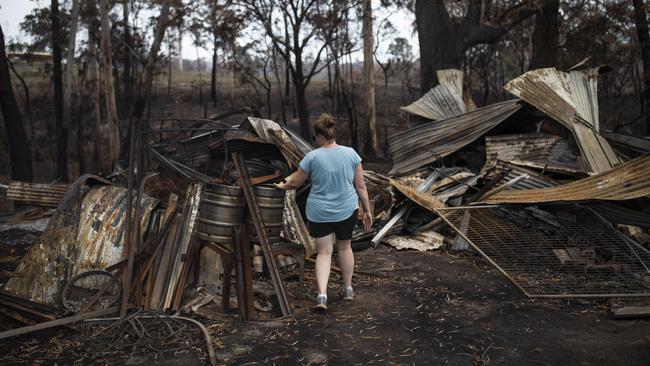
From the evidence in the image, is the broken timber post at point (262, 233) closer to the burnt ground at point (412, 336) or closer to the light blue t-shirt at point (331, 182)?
the burnt ground at point (412, 336)

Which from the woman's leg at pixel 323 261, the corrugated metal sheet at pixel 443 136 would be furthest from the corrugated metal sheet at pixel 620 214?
the corrugated metal sheet at pixel 443 136

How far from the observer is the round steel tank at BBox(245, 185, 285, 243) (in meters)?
5.03

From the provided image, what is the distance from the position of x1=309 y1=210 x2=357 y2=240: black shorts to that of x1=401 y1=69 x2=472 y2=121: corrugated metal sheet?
22.4 ft

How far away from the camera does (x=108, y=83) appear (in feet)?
62.1

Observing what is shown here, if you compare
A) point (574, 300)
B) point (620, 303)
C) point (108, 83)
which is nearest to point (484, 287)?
point (574, 300)

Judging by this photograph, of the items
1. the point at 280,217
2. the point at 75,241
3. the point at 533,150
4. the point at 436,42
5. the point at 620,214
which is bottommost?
the point at 75,241

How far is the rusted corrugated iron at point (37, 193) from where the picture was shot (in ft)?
21.5

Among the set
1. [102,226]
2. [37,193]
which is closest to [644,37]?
[102,226]

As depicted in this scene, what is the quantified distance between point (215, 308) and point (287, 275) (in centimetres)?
121

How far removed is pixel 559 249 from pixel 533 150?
3.05 metres

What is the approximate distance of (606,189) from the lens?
5441 millimetres

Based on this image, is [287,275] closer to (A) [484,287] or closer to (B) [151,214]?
(B) [151,214]

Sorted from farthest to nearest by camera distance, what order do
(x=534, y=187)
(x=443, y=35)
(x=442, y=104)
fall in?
(x=443, y=35) < (x=442, y=104) < (x=534, y=187)

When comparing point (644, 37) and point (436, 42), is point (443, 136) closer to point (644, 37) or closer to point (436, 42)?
point (436, 42)
